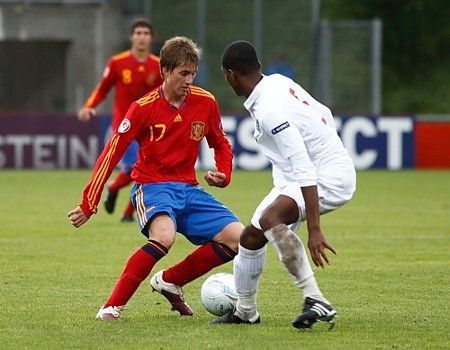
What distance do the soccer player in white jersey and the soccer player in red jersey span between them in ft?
1.61

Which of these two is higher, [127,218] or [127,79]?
[127,79]

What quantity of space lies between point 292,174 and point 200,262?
3.41 ft

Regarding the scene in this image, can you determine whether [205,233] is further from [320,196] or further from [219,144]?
[320,196]

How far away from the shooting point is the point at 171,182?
7.44 meters

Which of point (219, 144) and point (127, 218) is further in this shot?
point (127, 218)

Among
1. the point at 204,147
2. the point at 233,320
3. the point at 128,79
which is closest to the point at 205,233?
the point at 233,320

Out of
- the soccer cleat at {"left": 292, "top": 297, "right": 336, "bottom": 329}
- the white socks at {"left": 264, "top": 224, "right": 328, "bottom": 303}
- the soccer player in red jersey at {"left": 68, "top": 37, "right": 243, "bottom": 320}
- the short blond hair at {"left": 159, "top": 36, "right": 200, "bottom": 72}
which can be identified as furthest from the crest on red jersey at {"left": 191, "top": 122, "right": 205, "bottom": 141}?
the soccer cleat at {"left": 292, "top": 297, "right": 336, "bottom": 329}

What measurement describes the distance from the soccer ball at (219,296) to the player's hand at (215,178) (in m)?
0.61

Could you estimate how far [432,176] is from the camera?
2127 cm

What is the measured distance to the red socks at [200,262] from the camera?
7.39 metres

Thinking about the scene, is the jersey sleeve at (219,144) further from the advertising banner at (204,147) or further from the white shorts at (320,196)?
the advertising banner at (204,147)

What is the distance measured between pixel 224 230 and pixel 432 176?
14363 millimetres

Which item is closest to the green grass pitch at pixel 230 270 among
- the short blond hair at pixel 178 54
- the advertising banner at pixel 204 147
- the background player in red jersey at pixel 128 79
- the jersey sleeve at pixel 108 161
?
the background player in red jersey at pixel 128 79

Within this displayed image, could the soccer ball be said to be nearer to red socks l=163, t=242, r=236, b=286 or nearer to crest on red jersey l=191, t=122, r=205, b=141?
red socks l=163, t=242, r=236, b=286
